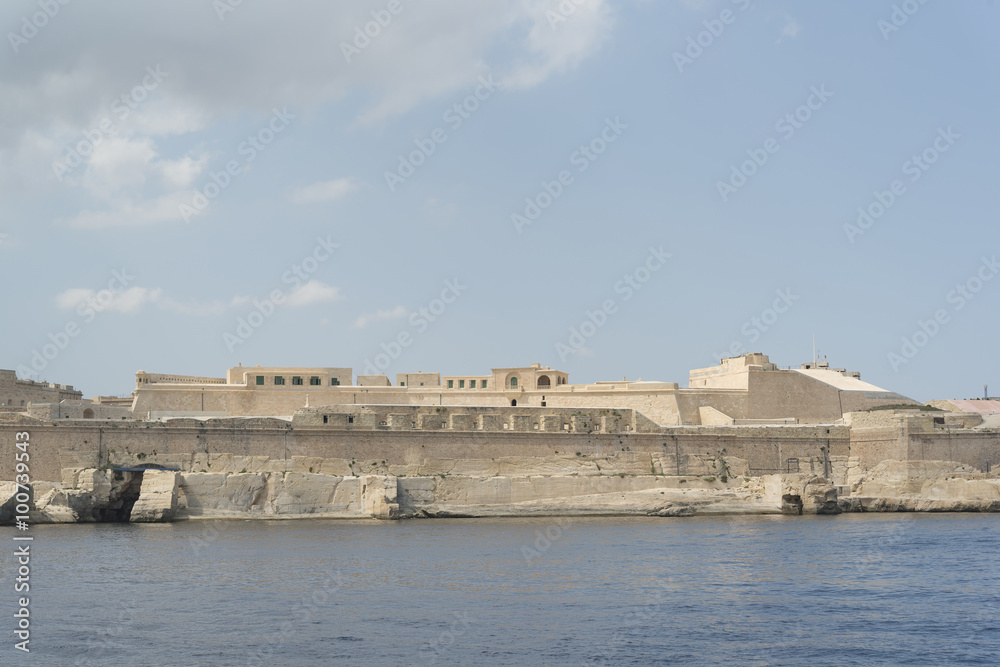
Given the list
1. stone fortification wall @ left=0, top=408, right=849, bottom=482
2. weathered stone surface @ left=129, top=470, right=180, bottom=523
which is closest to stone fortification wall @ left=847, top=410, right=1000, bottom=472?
stone fortification wall @ left=0, top=408, right=849, bottom=482

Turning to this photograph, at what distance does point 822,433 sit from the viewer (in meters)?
40.8

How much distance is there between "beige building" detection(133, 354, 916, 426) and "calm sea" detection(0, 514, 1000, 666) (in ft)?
50.8

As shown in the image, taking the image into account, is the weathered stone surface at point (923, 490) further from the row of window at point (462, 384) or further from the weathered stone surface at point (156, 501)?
the weathered stone surface at point (156, 501)

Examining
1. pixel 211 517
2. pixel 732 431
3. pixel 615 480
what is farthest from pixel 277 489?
pixel 732 431

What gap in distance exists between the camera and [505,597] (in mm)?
19812

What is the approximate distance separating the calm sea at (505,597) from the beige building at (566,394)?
15.5 m

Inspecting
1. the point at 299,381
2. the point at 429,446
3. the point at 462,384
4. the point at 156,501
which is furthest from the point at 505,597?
the point at 462,384

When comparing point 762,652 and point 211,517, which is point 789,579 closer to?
point 762,652

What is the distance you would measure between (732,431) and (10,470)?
2528cm

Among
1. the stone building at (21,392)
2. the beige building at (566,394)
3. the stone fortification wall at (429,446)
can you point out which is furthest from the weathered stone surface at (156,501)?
the stone building at (21,392)

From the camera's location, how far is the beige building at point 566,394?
45.7 m

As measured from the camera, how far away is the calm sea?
1580 centimetres

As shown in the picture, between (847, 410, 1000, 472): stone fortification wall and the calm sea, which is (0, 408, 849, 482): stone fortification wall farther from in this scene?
the calm sea

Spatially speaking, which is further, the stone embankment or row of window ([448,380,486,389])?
row of window ([448,380,486,389])
